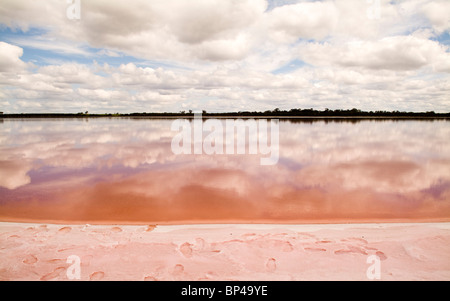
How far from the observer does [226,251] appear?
3775 millimetres

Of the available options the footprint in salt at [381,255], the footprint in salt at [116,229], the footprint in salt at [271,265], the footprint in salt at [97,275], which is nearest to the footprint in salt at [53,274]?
the footprint in salt at [97,275]

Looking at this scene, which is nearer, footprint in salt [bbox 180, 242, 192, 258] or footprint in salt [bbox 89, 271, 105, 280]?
footprint in salt [bbox 89, 271, 105, 280]

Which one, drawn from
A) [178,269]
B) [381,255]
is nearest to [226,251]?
[178,269]

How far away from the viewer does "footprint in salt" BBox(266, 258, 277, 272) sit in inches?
131

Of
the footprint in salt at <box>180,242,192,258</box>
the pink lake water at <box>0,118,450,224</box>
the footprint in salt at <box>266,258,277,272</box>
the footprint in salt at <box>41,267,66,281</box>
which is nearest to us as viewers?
the footprint in salt at <box>41,267,66,281</box>

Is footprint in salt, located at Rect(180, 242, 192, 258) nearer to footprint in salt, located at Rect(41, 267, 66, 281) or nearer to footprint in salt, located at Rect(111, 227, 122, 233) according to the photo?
footprint in salt, located at Rect(111, 227, 122, 233)

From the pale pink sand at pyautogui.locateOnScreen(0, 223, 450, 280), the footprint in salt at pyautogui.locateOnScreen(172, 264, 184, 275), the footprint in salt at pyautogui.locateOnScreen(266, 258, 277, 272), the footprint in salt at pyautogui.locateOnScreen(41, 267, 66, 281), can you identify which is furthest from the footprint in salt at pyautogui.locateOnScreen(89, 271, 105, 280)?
the footprint in salt at pyautogui.locateOnScreen(266, 258, 277, 272)

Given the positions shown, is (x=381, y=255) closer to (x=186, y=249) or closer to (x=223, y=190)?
(x=186, y=249)

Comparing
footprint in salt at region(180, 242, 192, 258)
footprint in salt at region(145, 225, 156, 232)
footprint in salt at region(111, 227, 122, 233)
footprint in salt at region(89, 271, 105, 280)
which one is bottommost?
footprint in salt at region(89, 271, 105, 280)

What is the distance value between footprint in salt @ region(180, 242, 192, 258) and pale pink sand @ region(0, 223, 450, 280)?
0.02m

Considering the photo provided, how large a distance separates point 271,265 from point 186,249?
53.3 inches

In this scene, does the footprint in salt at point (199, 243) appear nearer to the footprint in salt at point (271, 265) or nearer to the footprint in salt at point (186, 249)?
the footprint in salt at point (186, 249)

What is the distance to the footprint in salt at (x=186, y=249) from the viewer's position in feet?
12.2
